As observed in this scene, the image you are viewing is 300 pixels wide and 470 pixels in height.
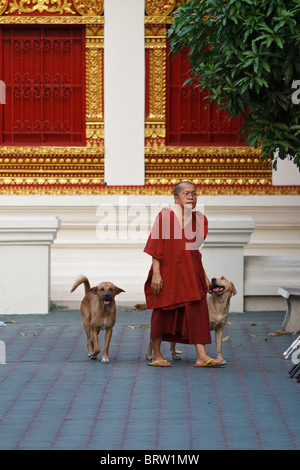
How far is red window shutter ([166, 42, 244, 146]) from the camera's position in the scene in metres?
15.0

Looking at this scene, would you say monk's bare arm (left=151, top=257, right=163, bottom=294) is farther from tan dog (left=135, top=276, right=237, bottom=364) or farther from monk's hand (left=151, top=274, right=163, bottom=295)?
tan dog (left=135, top=276, right=237, bottom=364)

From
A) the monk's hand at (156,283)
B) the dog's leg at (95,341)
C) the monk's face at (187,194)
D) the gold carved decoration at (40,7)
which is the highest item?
Result: the gold carved decoration at (40,7)

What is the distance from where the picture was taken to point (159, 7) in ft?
48.8

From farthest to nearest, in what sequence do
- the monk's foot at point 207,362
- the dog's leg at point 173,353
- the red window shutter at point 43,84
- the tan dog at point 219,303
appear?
the red window shutter at point 43,84 < the dog's leg at point 173,353 < the tan dog at point 219,303 < the monk's foot at point 207,362

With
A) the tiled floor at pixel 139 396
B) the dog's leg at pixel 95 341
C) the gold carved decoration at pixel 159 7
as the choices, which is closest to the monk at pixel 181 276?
the tiled floor at pixel 139 396

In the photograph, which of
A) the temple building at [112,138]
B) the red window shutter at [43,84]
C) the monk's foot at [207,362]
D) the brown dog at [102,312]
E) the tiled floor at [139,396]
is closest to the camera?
the tiled floor at [139,396]

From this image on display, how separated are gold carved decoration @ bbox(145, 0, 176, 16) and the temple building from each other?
0.01 m

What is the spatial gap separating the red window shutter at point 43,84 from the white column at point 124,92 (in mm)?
429

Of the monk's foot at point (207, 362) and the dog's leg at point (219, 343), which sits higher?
the dog's leg at point (219, 343)

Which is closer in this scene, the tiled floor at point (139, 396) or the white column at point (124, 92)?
the tiled floor at point (139, 396)

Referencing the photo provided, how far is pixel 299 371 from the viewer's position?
28.8ft

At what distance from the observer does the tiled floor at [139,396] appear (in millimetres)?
6793

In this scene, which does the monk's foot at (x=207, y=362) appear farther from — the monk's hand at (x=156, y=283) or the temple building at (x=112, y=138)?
the temple building at (x=112, y=138)

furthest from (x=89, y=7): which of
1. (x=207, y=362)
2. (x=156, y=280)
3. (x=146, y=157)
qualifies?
(x=207, y=362)
